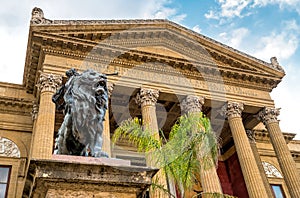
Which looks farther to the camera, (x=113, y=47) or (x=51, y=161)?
(x=113, y=47)

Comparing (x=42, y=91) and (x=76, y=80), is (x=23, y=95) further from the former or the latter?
(x=76, y=80)

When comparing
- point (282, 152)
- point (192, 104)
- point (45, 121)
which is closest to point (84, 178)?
point (45, 121)

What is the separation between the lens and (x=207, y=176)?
45.2 ft

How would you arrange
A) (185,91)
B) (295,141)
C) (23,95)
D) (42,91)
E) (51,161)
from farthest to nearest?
(295,141)
(23,95)
(185,91)
(42,91)
(51,161)

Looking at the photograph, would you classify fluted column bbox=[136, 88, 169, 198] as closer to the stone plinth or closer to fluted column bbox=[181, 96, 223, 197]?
fluted column bbox=[181, 96, 223, 197]

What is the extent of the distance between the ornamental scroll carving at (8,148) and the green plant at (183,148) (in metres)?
8.39

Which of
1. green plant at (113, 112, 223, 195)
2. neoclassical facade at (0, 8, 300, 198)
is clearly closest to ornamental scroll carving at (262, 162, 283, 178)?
neoclassical facade at (0, 8, 300, 198)

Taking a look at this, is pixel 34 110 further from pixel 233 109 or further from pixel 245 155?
pixel 245 155

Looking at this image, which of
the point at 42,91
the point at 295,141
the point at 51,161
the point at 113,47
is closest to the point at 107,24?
the point at 113,47

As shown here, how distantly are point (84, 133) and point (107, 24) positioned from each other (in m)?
12.9

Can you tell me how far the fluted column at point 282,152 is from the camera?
15.0 metres

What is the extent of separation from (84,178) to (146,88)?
40.7 feet

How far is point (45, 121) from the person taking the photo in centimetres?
1235

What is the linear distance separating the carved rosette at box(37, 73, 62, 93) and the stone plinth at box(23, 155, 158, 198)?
1052cm
